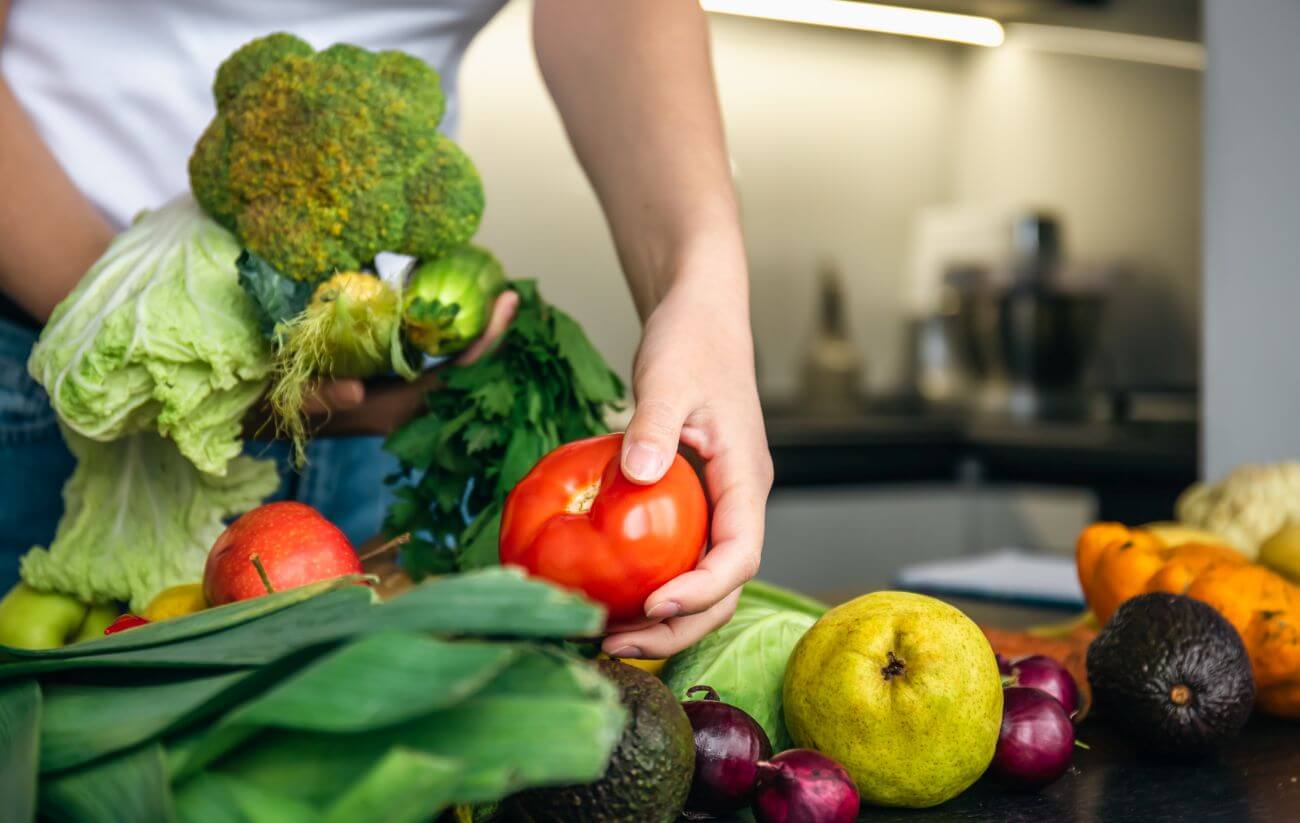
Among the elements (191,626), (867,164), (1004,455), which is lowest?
(1004,455)

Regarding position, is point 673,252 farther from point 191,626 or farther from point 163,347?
point 191,626

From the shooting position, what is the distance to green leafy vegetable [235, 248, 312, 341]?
1.04 metres

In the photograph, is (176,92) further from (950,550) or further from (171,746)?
(950,550)

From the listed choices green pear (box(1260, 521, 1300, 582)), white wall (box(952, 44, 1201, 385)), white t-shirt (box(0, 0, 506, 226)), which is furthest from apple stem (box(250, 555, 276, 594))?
white wall (box(952, 44, 1201, 385))

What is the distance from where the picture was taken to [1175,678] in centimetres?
91

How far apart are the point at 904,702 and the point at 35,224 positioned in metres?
0.94

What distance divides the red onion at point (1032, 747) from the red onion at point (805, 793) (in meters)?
0.15

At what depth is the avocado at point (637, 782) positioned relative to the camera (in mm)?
667

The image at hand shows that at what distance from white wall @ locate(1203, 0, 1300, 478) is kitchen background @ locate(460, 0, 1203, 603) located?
37.4 inches

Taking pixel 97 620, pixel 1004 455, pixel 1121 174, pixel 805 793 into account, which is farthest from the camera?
pixel 1121 174

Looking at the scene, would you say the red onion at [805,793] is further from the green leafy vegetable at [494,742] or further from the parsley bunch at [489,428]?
the parsley bunch at [489,428]

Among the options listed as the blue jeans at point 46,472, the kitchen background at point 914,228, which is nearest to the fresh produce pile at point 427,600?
the blue jeans at point 46,472

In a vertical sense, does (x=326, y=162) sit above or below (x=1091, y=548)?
above

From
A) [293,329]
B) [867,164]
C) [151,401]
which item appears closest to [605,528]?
[293,329]
